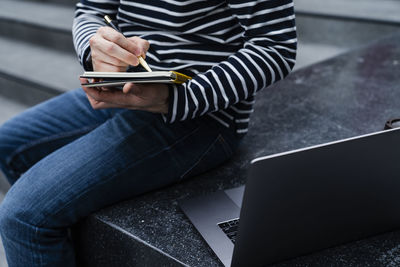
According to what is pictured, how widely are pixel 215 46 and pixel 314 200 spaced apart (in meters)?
0.37

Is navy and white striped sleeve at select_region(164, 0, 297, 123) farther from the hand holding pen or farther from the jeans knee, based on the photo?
the jeans knee

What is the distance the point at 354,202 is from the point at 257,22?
1.11ft

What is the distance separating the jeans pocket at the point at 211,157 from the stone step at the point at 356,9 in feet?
3.33

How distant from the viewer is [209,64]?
2.83 feet

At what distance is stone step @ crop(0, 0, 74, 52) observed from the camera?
211 centimetres

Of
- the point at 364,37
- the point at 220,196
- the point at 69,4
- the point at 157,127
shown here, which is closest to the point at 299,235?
the point at 220,196

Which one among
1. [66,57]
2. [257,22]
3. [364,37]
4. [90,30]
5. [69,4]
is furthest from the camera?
[69,4]

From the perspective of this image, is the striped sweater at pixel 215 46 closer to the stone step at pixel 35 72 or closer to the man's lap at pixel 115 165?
the man's lap at pixel 115 165

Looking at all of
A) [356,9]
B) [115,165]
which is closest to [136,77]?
[115,165]

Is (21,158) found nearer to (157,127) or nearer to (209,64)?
(157,127)

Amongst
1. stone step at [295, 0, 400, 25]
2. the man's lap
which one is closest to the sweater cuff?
the man's lap

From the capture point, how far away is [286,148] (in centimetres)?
104

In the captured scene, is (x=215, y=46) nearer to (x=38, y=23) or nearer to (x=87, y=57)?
(x=87, y=57)

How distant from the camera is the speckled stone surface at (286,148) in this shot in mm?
738
